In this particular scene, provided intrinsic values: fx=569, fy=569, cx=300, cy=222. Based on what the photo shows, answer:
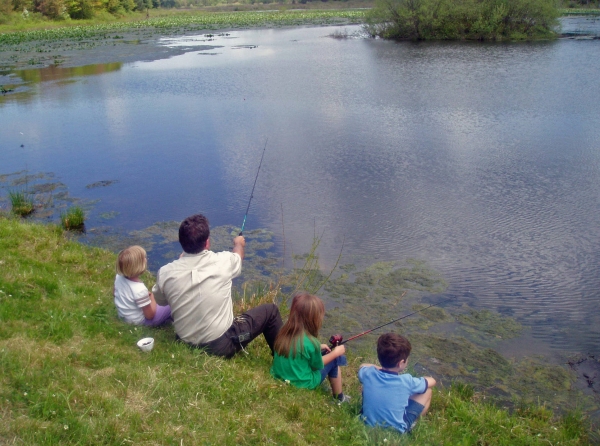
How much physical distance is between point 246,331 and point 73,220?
4.63 metres

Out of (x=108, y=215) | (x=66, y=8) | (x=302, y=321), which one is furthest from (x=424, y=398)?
(x=66, y=8)

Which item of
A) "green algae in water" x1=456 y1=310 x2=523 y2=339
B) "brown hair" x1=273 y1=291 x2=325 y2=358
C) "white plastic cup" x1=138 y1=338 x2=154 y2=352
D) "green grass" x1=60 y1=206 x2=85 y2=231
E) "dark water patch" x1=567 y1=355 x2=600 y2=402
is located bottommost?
"dark water patch" x1=567 y1=355 x2=600 y2=402

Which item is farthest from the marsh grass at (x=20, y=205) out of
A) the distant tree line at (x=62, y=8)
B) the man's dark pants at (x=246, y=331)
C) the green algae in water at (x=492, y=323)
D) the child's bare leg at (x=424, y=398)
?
the distant tree line at (x=62, y=8)

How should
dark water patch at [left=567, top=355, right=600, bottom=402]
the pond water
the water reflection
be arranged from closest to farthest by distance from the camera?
dark water patch at [left=567, top=355, right=600, bottom=402] < the pond water < the water reflection

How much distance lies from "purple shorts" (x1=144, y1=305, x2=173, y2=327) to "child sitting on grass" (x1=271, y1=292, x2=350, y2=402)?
990 millimetres

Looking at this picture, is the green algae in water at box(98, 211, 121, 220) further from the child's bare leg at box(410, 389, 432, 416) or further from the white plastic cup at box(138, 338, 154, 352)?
the child's bare leg at box(410, 389, 432, 416)

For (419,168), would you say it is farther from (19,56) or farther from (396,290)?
(19,56)

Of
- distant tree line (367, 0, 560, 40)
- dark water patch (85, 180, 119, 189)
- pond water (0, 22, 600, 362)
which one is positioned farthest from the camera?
distant tree line (367, 0, 560, 40)

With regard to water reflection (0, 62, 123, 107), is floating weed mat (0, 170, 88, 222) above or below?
below

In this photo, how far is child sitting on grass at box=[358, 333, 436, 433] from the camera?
3484 mm

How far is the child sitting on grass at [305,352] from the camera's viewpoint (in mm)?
3705

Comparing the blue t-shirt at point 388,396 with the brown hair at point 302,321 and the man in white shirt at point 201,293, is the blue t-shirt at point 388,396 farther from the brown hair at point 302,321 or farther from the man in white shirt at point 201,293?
the man in white shirt at point 201,293

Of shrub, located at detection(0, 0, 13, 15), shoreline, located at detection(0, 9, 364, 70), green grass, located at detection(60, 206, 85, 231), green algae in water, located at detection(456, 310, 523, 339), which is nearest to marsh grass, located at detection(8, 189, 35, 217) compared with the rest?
green grass, located at detection(60, 206, 85, 231)

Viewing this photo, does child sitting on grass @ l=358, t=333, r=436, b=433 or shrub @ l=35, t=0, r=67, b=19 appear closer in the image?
child sitting on grass @ l=358, t=333, r=436, b=433
